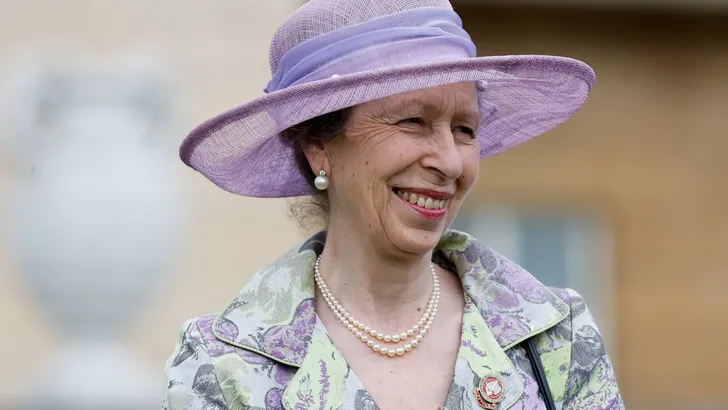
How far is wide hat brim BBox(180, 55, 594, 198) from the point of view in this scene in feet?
9.18

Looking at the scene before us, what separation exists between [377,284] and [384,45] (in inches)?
21.2

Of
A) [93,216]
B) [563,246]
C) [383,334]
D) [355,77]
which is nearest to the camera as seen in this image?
[355,77]

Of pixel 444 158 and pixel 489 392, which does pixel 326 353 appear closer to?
pixel 489 392

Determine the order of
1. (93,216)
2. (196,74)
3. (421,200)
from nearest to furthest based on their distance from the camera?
(421,200) → (93,216) → (196,74)

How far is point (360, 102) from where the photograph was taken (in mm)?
2857

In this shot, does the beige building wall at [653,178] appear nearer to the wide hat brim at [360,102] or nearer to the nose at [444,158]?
the wide hat brim at [360,102]

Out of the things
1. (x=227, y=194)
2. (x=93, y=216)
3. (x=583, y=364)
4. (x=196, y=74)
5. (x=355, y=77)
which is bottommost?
(x=227, y=194)

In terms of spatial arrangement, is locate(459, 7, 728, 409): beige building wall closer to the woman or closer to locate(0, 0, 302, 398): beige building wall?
locate(0, 0, 302, 398): beige building wall

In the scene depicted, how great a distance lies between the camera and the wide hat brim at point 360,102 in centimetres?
280

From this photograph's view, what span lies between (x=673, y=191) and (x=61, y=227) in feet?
15.5

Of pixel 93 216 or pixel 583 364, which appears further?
pixel 93 216

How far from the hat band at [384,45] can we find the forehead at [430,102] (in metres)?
0.07

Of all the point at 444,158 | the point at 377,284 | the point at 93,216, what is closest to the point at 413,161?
the point at 444,158

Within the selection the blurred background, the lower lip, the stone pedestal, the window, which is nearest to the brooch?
the lower lip
